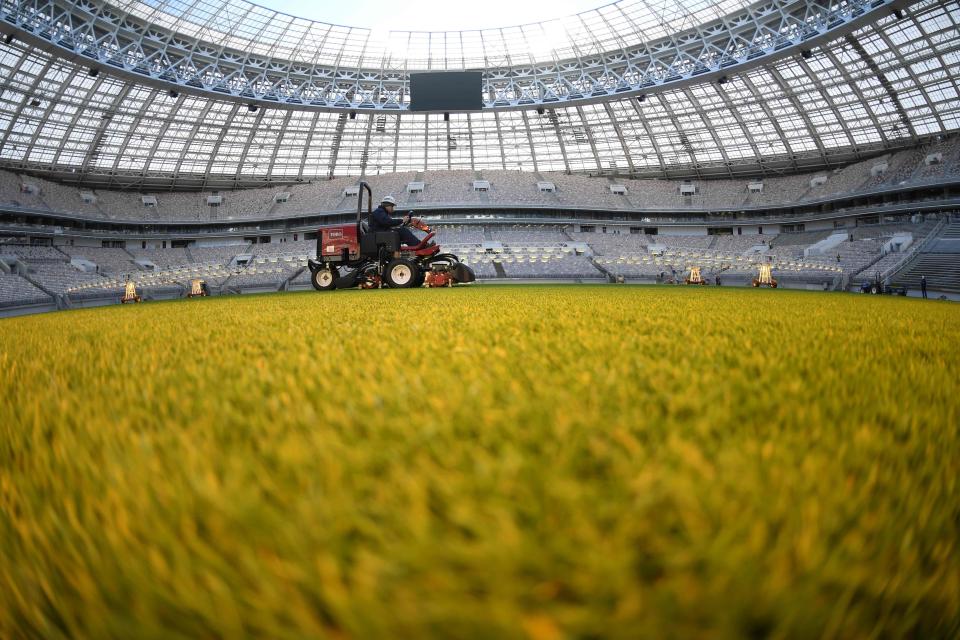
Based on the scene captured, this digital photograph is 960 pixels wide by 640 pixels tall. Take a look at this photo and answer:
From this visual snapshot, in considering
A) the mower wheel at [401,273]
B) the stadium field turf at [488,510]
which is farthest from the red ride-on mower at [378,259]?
the stadium field turf at [488,510]

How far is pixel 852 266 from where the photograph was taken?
3800 centimetres

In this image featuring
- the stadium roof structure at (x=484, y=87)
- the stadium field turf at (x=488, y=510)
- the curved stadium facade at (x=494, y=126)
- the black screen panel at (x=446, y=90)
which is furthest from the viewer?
the black screen panel at (x=446, y=90)

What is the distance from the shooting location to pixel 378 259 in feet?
48.2

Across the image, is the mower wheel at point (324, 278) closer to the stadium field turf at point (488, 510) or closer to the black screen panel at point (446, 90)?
the stadium field turf at point (488, 510)

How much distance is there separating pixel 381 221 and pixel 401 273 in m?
1.74

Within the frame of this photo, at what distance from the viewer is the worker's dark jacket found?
1427 centimetres

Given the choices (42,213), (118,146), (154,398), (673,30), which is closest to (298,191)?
(118,146)

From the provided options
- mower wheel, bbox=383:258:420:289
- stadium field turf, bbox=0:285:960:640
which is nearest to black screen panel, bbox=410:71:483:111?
mower wheel, bbox=383:258:420:289

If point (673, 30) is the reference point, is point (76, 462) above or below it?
below

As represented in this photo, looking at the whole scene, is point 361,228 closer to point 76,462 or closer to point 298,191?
point 76,462

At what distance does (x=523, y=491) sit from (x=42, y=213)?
6544cm

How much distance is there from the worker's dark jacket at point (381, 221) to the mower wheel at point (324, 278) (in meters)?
2.46

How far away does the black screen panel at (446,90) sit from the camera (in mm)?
39969

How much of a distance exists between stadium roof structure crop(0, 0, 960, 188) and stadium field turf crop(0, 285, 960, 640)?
41.3 m
